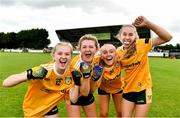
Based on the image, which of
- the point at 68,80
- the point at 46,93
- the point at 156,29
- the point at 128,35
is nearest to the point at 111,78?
the point at 128,35

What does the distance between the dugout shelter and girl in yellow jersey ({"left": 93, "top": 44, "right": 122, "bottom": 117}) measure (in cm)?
7518

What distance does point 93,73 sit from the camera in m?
6.91

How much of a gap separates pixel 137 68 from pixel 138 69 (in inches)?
1.1

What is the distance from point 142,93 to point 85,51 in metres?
1.48

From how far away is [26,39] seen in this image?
5935 inches

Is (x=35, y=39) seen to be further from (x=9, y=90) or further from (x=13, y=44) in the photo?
(x=9, y=90)

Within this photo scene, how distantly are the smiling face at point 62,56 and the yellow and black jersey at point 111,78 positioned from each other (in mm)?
1138

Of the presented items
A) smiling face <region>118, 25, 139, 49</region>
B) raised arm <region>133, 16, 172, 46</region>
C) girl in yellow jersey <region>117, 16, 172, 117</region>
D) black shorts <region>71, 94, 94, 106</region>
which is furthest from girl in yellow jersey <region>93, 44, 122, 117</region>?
raised arm <region>133, 16, 172, 46</region>

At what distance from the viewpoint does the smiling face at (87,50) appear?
24.8 feet

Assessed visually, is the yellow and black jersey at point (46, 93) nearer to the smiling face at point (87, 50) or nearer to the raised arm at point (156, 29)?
the smiling face at point (87, 50)

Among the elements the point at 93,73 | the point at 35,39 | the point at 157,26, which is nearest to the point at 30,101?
the point at 93,73

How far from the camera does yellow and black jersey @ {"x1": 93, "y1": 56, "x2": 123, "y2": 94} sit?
8.33 meters

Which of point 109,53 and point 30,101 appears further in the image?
point 109,53

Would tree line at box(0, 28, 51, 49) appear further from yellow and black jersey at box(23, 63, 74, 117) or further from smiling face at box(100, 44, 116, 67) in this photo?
yellow and black jersey at box(23, 63, 74, 117)
